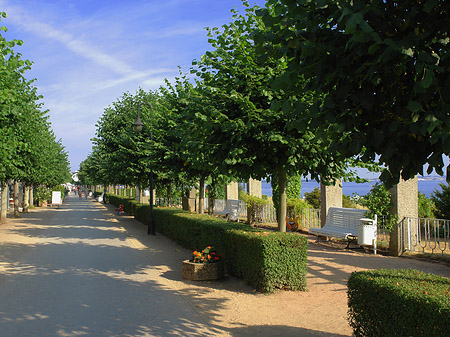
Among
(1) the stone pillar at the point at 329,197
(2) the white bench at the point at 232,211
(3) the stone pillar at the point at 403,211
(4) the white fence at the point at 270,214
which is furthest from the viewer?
(2) the white bench at the point at 232,211

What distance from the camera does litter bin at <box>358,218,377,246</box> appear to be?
35.4 feet

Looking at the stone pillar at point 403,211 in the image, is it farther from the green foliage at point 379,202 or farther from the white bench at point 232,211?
the white bench at point 232,211

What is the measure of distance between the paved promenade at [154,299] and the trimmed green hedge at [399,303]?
3.86ft

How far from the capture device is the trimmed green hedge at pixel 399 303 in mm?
3273

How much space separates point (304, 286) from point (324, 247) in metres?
5.26

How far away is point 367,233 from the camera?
10820mm

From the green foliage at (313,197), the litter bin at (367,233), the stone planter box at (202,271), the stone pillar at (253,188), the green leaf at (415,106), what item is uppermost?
the green leaf at (415,106)

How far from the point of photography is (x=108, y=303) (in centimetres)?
656

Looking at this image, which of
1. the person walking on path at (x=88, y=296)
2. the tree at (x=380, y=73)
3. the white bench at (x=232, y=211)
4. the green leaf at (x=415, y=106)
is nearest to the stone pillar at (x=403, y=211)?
the person walking on path at (x=88, y=296)

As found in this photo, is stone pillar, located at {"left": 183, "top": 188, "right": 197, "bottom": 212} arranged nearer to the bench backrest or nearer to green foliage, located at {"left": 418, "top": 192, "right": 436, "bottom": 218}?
the bench backrest

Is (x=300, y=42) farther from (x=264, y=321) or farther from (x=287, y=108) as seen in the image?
(x=264, y=321)

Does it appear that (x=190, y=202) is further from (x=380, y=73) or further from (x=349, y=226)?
(x=380, y=73)

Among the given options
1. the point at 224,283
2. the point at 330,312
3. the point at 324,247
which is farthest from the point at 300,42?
the point at 324,247

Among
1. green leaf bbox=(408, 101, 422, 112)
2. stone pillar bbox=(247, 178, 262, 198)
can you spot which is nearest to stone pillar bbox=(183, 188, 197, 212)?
stone pillar bbox=(247, 178, 262, 198)
